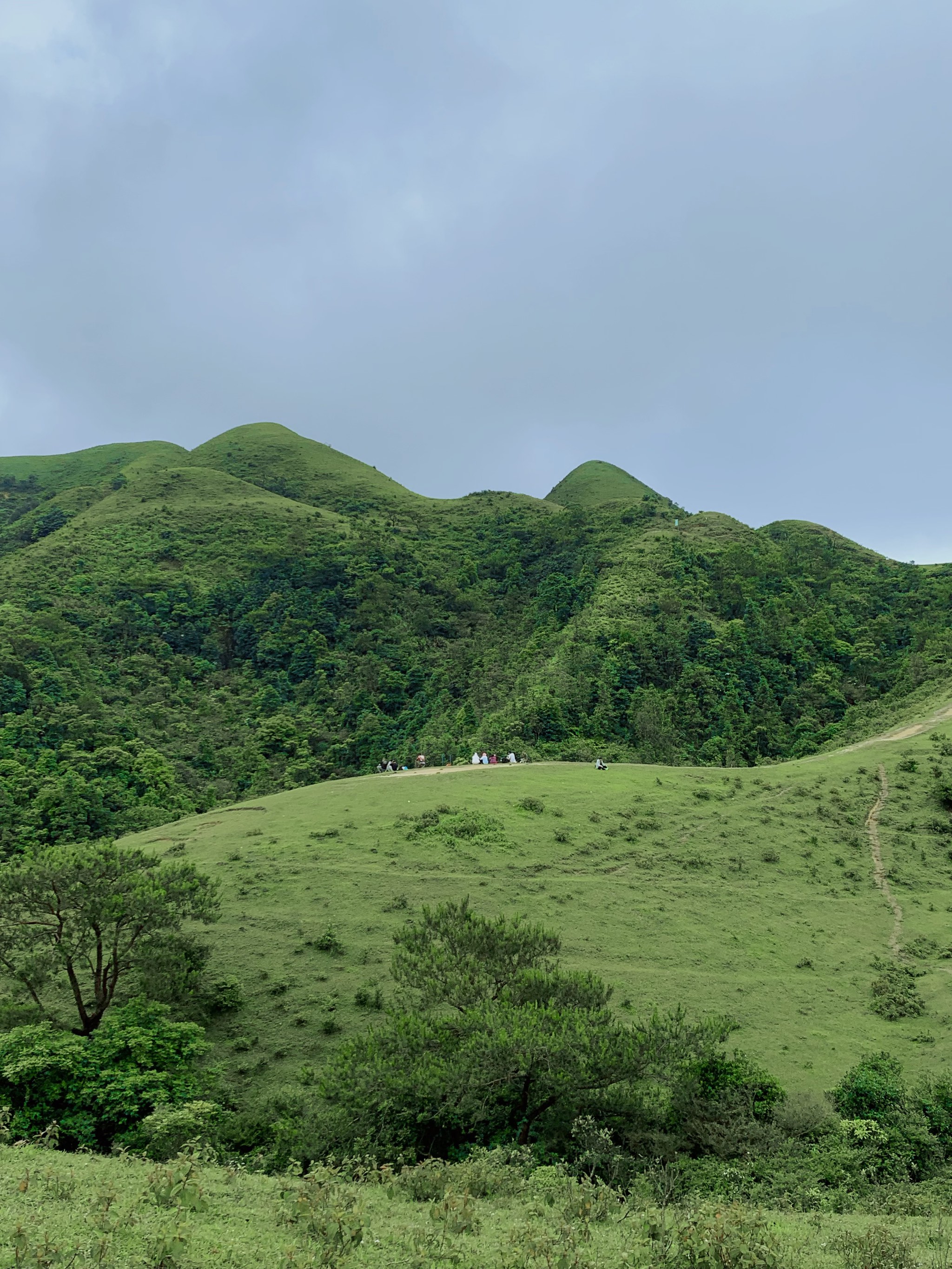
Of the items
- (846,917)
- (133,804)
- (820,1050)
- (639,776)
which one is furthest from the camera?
(133,804)

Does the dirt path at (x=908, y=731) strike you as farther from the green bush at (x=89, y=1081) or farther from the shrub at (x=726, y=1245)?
the shrub at (x=726, y=1245)

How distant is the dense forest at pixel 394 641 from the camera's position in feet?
194

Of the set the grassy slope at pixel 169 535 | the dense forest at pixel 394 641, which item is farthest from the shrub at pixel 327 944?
the grassy slope at pixel 169 535

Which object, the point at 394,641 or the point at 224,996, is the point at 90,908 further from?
the point at 394,641

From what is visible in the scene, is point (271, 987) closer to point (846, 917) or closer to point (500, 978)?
point (500, 978)

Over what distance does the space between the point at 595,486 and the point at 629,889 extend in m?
138

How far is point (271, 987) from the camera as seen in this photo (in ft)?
76.6

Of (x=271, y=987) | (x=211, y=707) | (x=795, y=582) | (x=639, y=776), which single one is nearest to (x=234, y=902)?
(x=271, y=987)

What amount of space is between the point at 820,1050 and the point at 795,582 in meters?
68.8

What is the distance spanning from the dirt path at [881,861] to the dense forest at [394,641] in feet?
62.1

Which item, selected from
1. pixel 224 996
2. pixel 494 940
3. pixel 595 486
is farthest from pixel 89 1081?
pixel 595 486

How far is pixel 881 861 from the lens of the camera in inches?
1363

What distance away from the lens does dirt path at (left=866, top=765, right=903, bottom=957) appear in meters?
29.1

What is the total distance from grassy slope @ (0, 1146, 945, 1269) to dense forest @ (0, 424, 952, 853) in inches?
1729
